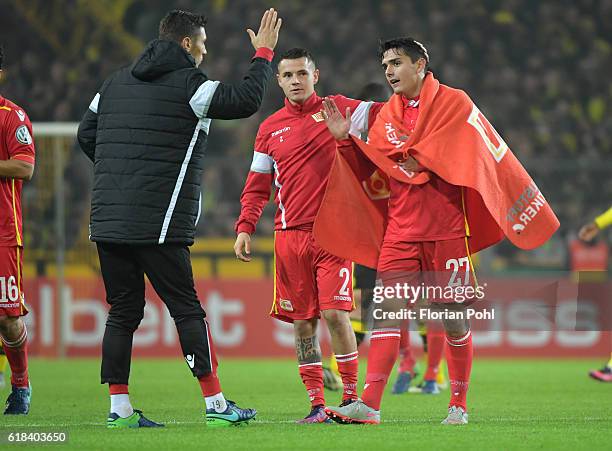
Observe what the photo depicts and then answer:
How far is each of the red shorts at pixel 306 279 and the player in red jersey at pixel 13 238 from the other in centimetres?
174

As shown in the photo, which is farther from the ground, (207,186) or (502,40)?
(502,40)

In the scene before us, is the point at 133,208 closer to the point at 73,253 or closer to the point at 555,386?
the point at 555,386

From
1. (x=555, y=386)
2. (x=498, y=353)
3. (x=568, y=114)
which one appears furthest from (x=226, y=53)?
(x=555, y=386)

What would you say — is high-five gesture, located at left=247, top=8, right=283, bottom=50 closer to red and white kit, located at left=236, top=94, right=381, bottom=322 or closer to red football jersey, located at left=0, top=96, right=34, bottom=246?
red and white kit, located at left=236, top=94, right=381, bottom=322

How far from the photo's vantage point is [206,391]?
6.05 metres

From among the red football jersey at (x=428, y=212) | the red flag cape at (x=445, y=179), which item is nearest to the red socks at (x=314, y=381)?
the red flag cape at (x=445, y=179)

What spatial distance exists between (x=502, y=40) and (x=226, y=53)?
15.4 feet

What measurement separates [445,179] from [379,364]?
1.08 m

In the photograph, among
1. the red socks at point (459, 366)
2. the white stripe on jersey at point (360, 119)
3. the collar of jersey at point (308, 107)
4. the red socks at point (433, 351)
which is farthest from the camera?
the red socks at point (433, 351)

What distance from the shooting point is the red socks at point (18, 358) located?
7.31m

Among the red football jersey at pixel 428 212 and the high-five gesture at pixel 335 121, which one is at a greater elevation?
the high-five gesture at pixel 335 121

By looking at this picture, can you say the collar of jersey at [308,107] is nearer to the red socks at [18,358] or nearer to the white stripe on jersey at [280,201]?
the white stripe on jersey at [280,201]

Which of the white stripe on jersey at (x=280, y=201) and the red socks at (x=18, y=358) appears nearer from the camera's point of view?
the white stripe on jersey at (x=280, y=201)

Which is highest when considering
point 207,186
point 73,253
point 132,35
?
point 132,35
